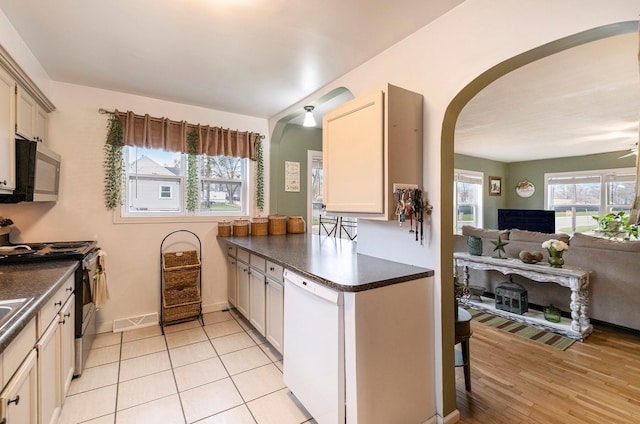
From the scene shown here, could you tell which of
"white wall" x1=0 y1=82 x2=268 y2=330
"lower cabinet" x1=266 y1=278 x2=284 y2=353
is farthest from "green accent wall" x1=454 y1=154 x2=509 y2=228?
"white wall" x1=0 y1=82 x2=268 y2=330

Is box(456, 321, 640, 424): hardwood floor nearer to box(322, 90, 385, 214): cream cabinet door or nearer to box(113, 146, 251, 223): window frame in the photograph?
box(322, 90, 385, 214): cream cabinet door

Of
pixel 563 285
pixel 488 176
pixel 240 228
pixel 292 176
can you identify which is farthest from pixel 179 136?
pixel 488 176

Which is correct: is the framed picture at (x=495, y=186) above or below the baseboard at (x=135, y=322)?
above

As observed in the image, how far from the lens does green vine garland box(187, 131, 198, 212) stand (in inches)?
138

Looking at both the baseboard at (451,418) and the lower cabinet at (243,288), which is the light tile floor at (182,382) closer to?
the lower cabinet at (243,288)

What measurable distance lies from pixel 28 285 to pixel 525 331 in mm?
4137

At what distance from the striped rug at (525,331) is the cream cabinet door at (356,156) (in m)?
2.44

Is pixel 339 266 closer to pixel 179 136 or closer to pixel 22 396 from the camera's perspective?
pixel 22 396

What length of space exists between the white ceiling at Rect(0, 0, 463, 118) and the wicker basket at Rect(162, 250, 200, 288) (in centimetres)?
181

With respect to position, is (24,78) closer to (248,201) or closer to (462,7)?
(248,201)

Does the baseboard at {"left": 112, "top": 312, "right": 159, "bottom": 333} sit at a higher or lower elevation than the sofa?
lower

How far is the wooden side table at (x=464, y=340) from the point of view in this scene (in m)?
2.03

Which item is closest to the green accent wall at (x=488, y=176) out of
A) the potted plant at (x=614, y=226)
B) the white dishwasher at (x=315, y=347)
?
the potted plant at (x=614, y=226)

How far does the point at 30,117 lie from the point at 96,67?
66 cm
